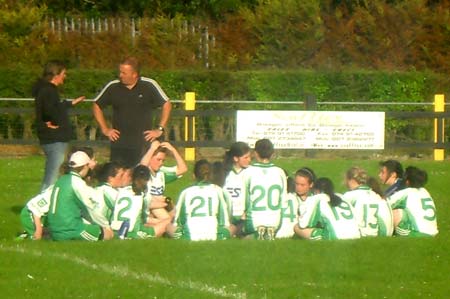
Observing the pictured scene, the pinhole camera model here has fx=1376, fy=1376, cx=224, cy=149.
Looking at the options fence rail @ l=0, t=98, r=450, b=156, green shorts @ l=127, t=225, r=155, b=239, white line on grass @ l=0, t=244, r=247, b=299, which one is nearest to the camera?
white line on grass @ l=0, t=244, r=247, b=299

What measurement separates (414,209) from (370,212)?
49 centimetres

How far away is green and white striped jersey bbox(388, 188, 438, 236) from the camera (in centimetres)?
1458


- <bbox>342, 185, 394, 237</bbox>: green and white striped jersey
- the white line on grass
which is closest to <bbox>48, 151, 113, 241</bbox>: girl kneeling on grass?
the white line on grass

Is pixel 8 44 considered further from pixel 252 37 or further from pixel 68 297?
pixel 68 297

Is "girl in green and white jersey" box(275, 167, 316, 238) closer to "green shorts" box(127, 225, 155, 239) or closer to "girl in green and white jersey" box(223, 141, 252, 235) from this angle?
"girl in green and white jersey" box(223, 141, 252, 235)

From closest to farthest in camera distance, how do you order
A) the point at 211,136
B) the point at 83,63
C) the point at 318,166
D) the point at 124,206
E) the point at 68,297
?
the point at 68,297 → the point at 124,206 → the point at 318,166 → the point at 211,136 → the point at 83,63

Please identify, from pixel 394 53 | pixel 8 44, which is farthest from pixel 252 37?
pixel 8 44

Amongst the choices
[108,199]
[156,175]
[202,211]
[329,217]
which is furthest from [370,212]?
[108,199]

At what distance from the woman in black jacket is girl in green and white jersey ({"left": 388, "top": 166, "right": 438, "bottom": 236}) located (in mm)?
3949

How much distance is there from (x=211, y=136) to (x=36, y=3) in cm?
1334

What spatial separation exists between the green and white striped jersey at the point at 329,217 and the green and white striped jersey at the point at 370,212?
258 mm

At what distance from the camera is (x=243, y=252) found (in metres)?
13.2

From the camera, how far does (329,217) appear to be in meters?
14.0

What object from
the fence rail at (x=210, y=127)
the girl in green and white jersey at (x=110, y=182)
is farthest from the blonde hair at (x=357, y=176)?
the fence rail at (x=210, y=127)
